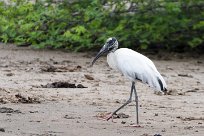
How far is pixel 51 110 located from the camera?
30.3ft

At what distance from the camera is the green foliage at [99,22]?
1405 centimetres

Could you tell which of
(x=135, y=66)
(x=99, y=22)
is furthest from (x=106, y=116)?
(x=99, y=22)

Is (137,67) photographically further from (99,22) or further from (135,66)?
(99,22)

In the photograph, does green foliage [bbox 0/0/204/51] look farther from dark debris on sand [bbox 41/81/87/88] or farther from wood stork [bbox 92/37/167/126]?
wood stork [bbox 92/37/167/126]

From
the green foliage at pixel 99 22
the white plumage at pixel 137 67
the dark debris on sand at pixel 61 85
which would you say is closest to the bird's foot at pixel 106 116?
the white plumage at pixel 137 67

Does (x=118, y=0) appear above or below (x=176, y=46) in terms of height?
above

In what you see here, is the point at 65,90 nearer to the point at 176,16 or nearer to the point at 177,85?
the point at 177,85

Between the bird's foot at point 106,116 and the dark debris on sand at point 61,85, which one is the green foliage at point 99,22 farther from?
the bird's foot at point 106,116

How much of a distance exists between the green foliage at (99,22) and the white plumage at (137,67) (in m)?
4.83

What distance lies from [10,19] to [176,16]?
290cm

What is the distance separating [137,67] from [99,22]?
214 inches

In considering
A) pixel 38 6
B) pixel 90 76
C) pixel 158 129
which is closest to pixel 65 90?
pixel 90 76

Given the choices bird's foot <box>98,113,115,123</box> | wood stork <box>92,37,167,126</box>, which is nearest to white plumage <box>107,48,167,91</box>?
wood stork <box>92,37,167,126</box>

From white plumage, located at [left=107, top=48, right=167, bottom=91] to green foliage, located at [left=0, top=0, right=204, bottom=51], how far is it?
483cm
